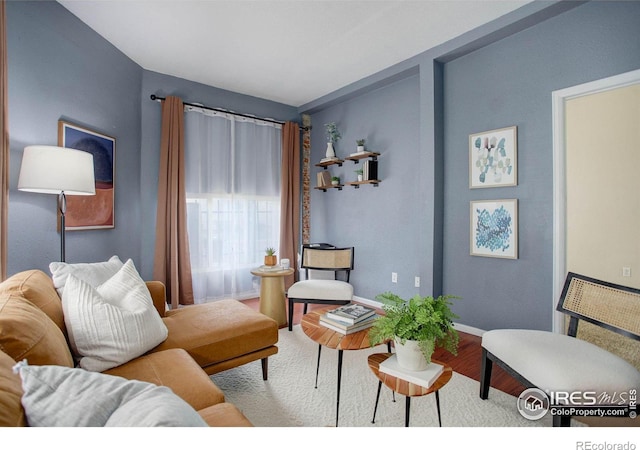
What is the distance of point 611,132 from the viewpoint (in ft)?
7.34

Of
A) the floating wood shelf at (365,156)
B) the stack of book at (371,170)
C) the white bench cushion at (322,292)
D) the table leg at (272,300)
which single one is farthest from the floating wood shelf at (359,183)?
the table leg at (272,300)

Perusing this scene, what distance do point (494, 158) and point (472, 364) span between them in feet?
5.80

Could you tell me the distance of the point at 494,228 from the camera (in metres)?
2.81

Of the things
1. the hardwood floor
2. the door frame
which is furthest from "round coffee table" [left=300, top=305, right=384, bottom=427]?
the door frame

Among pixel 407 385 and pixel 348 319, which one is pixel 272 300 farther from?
pixel 407 385

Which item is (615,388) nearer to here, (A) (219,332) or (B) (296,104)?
(A) (219,332)

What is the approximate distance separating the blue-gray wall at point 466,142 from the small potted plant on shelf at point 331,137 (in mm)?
186

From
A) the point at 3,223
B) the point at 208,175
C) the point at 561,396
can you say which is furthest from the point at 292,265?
the point at 561,396

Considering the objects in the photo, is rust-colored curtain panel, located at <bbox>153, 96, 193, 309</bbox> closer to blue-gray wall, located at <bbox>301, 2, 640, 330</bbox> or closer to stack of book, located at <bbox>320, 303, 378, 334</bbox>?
blue-gray wall, located at <bbox>301, 2, 640, 330</bbox>

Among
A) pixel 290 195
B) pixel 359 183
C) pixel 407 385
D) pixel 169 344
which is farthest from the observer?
pixel 290 195

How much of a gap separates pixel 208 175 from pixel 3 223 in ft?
7.27

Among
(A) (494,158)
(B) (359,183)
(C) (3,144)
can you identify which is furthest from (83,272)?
(A) (494,158)

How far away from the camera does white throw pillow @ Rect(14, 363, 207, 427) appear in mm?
687
